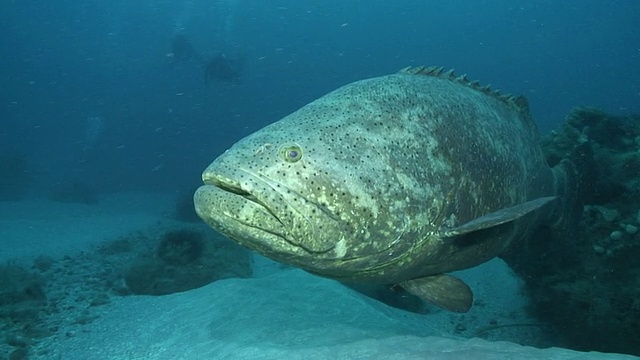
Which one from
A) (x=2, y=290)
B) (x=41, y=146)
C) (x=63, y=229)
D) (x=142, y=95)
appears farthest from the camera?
(x=142, y=95)

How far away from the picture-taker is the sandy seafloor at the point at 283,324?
12.2ft

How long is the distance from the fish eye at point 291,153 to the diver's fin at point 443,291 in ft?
5.94

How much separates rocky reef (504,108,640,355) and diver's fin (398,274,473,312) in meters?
2.62

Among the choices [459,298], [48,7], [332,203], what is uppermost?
[48,7]

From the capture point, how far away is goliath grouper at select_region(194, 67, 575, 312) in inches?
110

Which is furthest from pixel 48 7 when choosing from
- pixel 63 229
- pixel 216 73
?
pixel 63 229

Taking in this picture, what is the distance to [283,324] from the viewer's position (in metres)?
5.16

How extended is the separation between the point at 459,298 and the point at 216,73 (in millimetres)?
27982

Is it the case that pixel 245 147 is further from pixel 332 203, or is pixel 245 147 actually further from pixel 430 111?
pixel 430 111

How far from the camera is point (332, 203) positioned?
287 cm

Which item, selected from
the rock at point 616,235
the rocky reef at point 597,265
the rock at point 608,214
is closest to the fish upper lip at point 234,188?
the rocky reef at point 597,265

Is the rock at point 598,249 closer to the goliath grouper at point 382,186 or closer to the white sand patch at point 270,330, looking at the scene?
the goliath grouper at point 382,186

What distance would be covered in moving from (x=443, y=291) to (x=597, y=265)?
3.24 m

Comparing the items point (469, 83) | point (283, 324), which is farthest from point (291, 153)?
point (283, 324)
